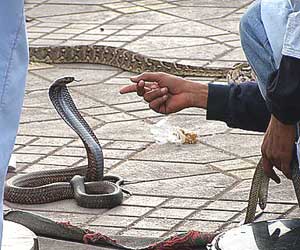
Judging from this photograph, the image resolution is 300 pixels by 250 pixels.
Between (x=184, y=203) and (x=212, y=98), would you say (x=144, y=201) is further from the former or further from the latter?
(x=212, y=98)

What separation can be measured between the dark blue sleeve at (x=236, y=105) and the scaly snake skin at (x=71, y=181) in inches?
60.5

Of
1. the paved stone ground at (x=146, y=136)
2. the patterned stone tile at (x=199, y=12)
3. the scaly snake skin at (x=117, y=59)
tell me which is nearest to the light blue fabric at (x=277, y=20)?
the paved stone ground at (x=146, y=136)

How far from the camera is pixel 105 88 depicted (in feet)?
24.9

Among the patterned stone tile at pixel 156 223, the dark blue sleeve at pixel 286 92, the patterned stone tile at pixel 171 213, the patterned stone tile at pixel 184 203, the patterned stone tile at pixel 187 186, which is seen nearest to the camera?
the dark blue sleeve at pixel 286 92

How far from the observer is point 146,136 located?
647cm

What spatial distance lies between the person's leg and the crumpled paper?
8.39 ft

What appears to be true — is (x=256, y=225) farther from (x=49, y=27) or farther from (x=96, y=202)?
(x=49, y=27)

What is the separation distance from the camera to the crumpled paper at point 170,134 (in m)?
6.34

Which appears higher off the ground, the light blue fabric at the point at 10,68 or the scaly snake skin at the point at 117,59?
the light blue fabric at the point at 10,68

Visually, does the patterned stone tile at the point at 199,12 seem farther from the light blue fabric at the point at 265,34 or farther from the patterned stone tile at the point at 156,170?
the light blue fabric at the point at 265,34

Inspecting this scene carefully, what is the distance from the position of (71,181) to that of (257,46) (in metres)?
2.12

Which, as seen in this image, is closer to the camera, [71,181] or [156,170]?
[71,181]

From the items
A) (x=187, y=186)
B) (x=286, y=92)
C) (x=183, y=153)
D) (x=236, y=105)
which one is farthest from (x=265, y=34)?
(x=183, y=153)

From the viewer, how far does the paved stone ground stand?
5.29 meters
